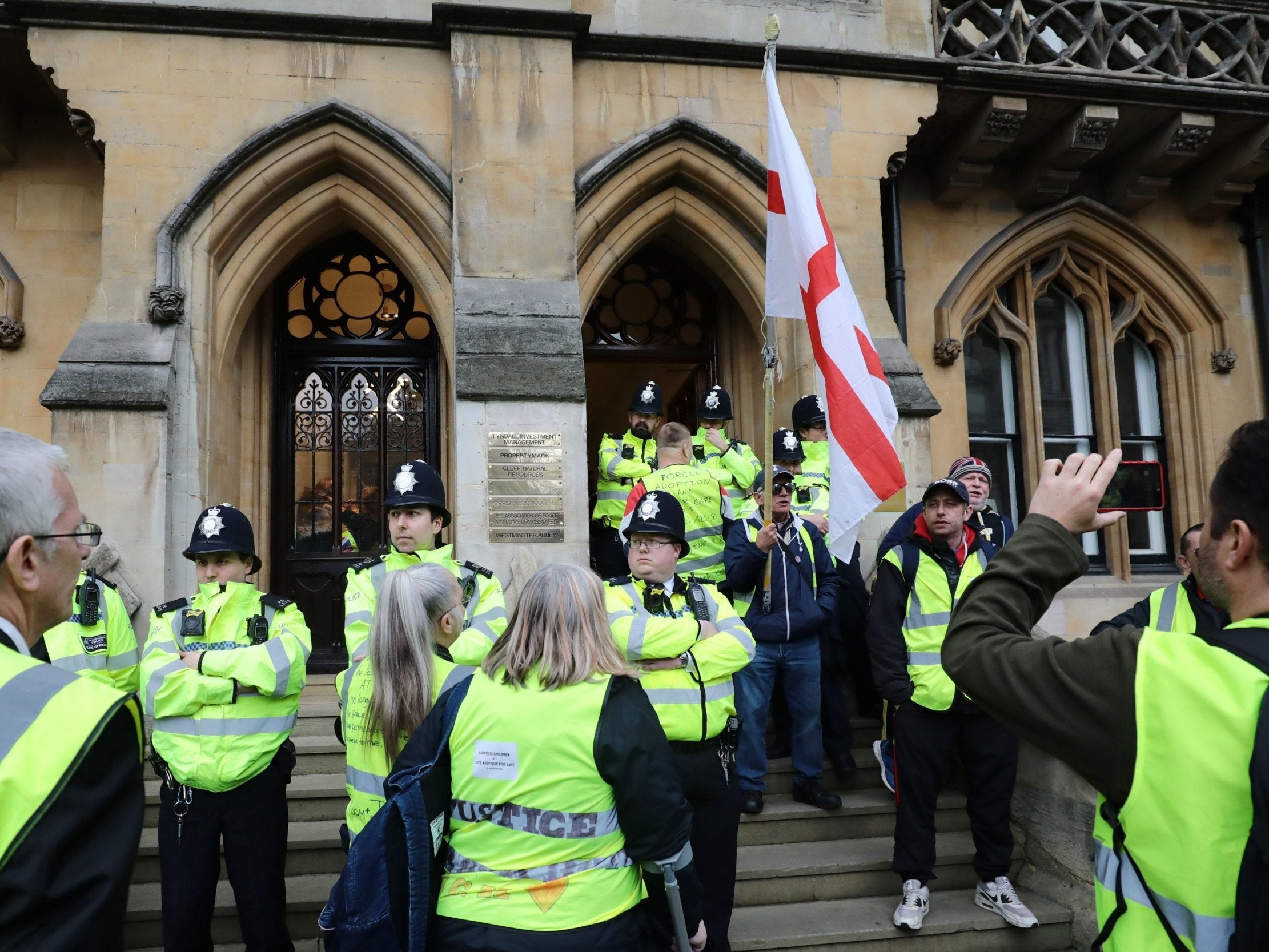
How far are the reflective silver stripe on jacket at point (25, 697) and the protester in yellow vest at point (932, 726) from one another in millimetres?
4029

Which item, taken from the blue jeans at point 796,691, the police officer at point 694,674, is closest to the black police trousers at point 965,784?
the blue jeans at point 796,691

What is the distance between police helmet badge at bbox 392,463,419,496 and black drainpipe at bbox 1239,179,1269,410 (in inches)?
359

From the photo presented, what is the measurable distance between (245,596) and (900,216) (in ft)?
23.6

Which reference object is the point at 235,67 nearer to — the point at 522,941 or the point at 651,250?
the point at 651,250

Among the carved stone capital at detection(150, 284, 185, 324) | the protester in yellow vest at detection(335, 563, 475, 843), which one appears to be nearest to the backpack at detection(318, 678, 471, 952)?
the protester in yellow vest at detection(335, 563, 475, 843)

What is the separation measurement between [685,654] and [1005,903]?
229 centimetres

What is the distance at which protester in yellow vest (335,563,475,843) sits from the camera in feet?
10.5

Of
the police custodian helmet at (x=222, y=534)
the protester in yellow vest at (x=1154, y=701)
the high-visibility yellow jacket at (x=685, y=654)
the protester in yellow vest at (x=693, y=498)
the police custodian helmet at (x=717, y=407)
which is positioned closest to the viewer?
the protester in yellow vest at (x=1154, y=701)

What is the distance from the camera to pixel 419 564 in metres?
3.77

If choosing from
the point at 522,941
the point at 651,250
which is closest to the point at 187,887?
the point at 522,941

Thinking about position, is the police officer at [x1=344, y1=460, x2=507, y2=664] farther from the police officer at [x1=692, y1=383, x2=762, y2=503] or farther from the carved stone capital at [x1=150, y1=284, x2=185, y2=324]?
the carved stone capital at [x1=150, y1=284, x2=185, y2=324]

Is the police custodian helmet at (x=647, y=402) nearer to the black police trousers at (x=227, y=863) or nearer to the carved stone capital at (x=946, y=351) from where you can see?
the carved stone capital at (x=946, y=351)

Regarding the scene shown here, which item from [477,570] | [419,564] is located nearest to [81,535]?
[419,564]

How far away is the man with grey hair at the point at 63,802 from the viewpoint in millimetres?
1268
